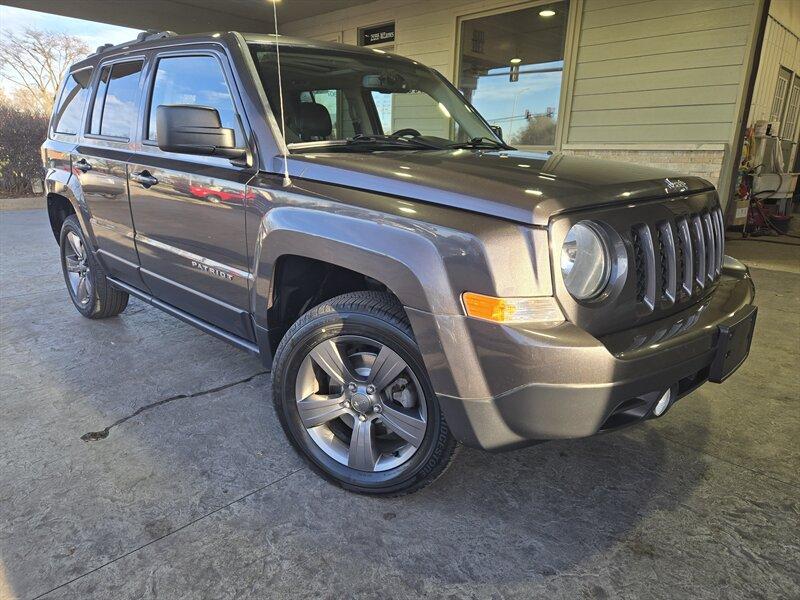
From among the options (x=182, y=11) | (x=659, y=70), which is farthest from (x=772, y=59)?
(x=182, y=11)

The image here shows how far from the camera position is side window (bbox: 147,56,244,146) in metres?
2.63

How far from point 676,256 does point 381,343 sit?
3.78 feet

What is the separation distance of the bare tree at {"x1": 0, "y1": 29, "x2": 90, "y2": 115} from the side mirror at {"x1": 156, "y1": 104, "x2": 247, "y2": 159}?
1583cm

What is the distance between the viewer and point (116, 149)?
343cm

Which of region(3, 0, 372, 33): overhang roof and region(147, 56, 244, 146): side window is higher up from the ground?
region(3, 0, 372, 33): overhang roof

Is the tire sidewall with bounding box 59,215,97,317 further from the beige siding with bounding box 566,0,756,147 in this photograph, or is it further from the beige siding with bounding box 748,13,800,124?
the beige siding with bounding box 748,13,800,124

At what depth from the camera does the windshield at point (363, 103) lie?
261 cm

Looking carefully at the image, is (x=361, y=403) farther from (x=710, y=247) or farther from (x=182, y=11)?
(x=182, y=11)

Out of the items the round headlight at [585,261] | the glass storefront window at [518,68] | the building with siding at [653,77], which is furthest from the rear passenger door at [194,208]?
the glass storefront window at [518,68]

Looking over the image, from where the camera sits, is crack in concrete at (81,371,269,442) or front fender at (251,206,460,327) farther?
crack in concrete at (81,371,269,442)

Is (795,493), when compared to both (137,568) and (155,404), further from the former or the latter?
(155,404)

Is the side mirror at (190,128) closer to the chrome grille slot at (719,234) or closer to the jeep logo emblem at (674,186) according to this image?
the jeep logo emblem at (674,186)

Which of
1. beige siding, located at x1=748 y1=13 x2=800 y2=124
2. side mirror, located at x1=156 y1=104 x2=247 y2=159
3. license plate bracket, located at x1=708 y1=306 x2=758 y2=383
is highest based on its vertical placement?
beige siding, located at x1=748 y1=13 x2=800 y2=124

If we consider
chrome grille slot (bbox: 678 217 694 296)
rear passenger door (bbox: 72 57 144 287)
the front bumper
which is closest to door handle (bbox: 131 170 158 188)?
rear passenger door (bbox: 72 57 144 287)
